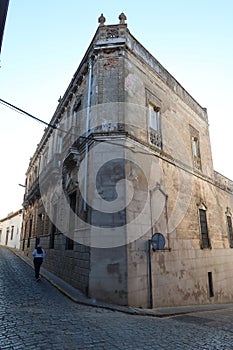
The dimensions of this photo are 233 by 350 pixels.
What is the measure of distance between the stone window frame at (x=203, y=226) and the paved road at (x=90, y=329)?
4.56 metres

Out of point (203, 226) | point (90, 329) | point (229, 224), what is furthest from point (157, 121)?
point (229, 224)

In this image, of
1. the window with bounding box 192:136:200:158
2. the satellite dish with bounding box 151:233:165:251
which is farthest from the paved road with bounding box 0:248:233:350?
the window with bounding box 192:136:200:158

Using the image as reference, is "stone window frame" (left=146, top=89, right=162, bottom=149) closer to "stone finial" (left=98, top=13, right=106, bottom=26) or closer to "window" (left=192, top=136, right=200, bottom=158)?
"stone finial" (left=98, top=13, right=106, bottom=26)

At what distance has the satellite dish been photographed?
6638mm

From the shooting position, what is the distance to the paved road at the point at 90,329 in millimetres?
3379

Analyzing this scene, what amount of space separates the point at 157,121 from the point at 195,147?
11.8 feet

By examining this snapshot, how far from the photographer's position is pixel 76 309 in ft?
16.9

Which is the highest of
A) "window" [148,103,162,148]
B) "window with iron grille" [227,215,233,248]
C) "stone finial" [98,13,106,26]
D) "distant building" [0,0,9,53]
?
"stone finial" [98,13,106,26]

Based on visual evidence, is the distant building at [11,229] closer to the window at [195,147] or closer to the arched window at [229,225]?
the window at [195,147]

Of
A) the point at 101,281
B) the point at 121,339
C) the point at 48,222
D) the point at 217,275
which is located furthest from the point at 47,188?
the point at 121,339

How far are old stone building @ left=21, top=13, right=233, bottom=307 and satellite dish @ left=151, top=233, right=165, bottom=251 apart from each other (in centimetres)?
3

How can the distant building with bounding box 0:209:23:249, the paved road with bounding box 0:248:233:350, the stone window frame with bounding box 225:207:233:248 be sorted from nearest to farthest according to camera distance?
the paved road with bounding box 0:248:233:350 < the stone window frame with bounding box 225:207:233:248 < the distant building with bounding box 0:209:23:249

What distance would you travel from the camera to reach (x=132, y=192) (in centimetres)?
679

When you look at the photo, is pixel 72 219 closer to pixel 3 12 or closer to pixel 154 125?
pixel 154 125
